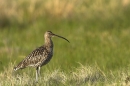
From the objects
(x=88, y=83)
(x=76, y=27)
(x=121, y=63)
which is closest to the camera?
(x=88, y=83)

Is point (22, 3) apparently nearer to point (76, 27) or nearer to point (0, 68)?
point (76, 27)

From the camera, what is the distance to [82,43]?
44.8ft

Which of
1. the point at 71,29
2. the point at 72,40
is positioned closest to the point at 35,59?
the point at 72,40

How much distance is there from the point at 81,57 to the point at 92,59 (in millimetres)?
381

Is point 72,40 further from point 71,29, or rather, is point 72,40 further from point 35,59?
point 35,59

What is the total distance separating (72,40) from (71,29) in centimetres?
162

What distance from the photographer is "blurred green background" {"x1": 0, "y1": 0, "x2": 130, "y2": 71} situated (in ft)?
38.5

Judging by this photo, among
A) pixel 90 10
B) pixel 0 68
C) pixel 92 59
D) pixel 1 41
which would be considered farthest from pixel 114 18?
pixel 0 68

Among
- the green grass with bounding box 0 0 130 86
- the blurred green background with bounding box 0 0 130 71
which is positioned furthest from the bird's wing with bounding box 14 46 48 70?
the blurred green background with bounding box 0 0 130 71

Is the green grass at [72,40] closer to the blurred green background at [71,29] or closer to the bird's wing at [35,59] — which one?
the blurred green background at [71,29]

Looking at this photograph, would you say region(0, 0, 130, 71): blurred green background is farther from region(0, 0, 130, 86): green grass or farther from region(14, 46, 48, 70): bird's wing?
region(14, 46, 48, 70): bird's wing

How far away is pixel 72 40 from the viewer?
14.3m

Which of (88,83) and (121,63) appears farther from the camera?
(121,63)

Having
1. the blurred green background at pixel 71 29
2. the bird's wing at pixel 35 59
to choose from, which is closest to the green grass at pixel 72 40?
the blurred green background at pixel 71 29
